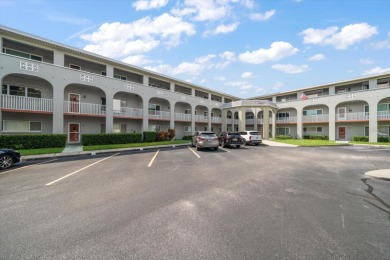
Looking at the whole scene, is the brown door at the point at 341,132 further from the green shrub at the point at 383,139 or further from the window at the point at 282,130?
the window at the point at 282,130

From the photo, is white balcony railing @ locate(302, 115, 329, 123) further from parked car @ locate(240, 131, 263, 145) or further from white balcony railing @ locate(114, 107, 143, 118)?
white balcony railing @ locate(114, 107, 143, 118)

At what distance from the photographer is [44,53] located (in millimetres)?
18531

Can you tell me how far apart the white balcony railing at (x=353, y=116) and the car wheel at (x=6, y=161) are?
38.5 metres

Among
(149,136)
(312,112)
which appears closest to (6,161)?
(149,136)

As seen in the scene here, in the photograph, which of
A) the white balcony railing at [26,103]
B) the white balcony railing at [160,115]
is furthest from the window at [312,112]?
the white balcony railing at [26,103]

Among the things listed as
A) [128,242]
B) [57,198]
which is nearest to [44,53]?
[57,198]

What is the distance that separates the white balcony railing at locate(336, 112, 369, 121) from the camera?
2750cm

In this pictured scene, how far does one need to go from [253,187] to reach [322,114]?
33446 mm

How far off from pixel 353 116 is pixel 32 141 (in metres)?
39.9

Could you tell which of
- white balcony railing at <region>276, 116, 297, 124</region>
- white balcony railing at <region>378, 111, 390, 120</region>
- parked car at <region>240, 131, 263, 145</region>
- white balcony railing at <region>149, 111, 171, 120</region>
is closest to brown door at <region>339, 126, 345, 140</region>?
white balcony railing at <region>378, 111, 390, 120</region>

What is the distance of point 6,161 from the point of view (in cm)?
952

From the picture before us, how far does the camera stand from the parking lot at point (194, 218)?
9.66ft

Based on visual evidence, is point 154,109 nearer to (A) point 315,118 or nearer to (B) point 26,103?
(B) point 26,103

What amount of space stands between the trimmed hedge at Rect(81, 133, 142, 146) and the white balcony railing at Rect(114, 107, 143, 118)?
9.44 feet
